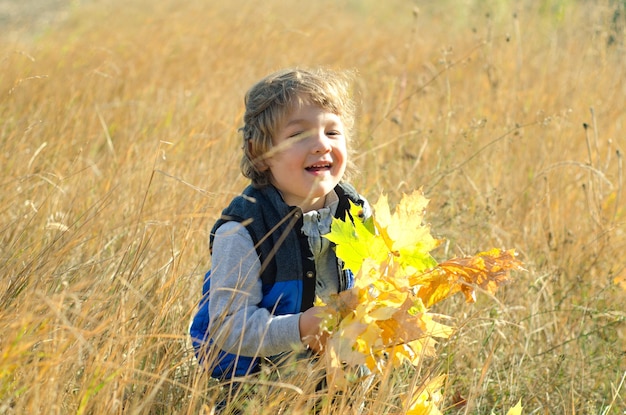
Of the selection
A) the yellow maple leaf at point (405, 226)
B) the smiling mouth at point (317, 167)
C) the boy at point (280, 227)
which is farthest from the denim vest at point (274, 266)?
the yellow maple leaf at point (405, 226)

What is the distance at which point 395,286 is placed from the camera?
1513 mm

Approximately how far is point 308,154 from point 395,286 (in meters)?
0.45

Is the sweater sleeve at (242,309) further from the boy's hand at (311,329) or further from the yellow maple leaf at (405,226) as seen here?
the yellow maple leaf at (405,226)

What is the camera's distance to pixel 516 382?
2107 millimetres

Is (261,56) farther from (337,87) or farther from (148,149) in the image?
(337,87)

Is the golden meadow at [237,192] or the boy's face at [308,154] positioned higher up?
the boy's face at [308,154]

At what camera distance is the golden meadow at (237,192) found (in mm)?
1576

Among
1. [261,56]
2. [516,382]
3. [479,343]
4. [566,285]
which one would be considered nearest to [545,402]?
[516,382]

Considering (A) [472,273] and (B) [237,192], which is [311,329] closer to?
(A) [472,273]

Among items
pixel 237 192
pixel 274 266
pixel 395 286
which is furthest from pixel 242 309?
pixel 237 192

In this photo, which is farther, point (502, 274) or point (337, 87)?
point (337, 87)

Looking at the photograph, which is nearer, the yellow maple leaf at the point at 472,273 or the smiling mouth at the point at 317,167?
the yellow maple leaf at the point at 472,273

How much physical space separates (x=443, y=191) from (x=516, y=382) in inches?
35.0

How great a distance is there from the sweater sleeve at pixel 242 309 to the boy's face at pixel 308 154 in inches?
6.8
